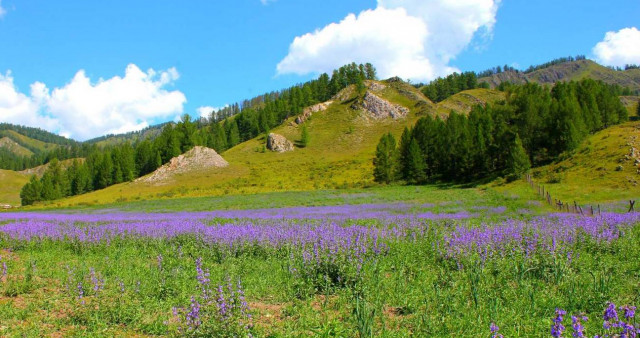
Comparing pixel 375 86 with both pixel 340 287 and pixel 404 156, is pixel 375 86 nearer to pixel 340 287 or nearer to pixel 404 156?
pixel 404 156

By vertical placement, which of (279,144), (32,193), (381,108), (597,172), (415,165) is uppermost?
(381,108)

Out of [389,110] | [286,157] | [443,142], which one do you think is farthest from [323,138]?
[443,142]

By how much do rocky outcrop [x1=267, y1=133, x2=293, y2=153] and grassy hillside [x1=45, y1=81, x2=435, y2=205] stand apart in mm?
2367

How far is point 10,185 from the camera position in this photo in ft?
512

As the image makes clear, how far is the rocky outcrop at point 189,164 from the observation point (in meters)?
89.7

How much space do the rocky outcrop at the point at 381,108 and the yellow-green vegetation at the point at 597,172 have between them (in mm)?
79973

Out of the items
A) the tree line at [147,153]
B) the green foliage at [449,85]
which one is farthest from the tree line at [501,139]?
the green foliage at [449,85]

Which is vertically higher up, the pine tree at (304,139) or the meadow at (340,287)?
the pine tree at (304,139)

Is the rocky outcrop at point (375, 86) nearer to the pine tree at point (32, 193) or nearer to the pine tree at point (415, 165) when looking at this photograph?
the pine tree at point (415, 165)

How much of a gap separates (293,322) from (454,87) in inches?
6843

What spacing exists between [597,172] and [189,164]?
284ft

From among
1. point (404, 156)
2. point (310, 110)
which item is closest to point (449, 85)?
point (310, 110)

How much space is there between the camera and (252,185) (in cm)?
7831

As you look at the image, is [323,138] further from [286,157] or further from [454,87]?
[454,87]
